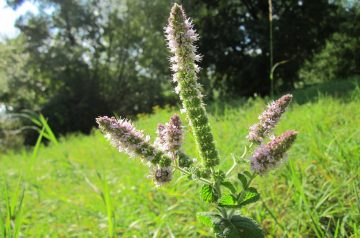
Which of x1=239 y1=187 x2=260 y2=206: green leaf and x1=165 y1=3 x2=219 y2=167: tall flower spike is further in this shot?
x1=239 y1=187 x2=260 y2=206: green leaf

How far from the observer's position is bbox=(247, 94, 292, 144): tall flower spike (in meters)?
1.34

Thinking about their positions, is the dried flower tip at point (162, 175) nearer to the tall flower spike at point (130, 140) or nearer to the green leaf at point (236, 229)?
the tall flower spike at point (130, 140)

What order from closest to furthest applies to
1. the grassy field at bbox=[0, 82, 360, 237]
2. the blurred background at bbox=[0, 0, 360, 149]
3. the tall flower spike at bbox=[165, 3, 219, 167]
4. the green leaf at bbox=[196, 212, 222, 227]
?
the tall flower spike at bbox=[165, 3, 219, 167] → the green leaf at bbox=[196, 212, 222, 227] → the grassy field at bbox=[0, 82, 360, 237] → the blurred background at bbox=[0, 0, 360, 149]

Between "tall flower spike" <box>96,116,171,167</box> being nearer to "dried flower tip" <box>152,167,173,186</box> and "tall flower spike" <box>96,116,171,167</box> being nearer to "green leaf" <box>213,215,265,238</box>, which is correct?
"dried flower tip" <box>152,167,173,186</box>

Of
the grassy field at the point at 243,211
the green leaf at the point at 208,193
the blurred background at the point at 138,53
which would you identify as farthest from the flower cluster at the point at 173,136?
the blurred background at the point at 138,53

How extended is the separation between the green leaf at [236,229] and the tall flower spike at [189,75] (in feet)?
0.62

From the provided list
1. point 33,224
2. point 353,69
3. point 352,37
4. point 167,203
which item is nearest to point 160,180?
A: point 167,203

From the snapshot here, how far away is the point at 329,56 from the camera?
28281 mm

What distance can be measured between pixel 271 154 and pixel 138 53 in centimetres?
2517

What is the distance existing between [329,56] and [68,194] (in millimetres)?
26170

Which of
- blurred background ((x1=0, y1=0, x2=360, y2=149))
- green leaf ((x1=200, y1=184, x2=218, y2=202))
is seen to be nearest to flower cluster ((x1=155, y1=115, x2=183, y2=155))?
green leaf ((x1=200, y1=184, x2=218, y2=202))

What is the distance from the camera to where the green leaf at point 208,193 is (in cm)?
134

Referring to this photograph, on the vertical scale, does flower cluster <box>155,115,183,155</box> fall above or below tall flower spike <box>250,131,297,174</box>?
above

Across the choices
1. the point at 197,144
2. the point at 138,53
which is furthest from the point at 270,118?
the point at 138,53
